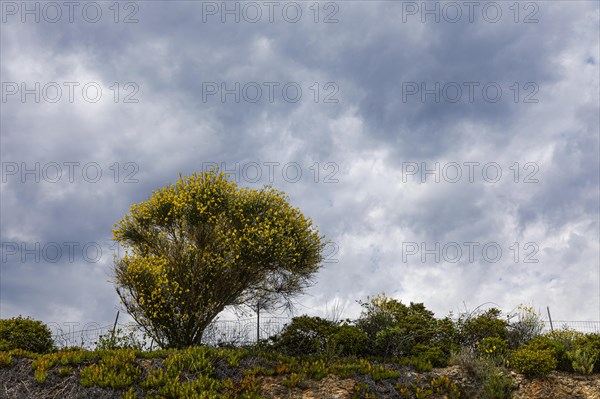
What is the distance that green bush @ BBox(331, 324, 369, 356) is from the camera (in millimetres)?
17094

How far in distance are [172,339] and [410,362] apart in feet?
27.8

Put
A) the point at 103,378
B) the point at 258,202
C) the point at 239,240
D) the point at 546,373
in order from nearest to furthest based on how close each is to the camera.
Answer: the point at 103,378, the point at 546,373, the point at 239,240, the point at 258,202

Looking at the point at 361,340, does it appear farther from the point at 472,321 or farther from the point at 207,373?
the point at 207,373

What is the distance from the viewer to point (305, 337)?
17.9m

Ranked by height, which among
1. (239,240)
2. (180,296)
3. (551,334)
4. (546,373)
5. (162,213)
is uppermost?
(162,213)

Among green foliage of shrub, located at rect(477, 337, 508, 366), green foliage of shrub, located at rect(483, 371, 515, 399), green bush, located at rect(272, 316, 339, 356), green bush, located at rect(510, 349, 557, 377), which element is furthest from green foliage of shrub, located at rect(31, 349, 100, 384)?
green bush, located at rect(510, 349, 557, 377)

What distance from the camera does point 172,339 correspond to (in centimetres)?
1814

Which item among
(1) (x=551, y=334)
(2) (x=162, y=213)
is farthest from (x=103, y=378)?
(1) (x=551, y=334)

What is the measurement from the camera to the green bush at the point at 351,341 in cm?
1709

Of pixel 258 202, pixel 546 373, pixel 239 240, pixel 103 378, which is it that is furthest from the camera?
pixel 258 202

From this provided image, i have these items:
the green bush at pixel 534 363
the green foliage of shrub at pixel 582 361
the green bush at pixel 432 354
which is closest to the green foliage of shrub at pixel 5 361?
the green bush at pixel 432 354

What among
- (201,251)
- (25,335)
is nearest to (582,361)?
(201,251)

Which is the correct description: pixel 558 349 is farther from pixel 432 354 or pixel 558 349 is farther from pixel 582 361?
pixel 432 354

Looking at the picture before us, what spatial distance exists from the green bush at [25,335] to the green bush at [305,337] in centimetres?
862
